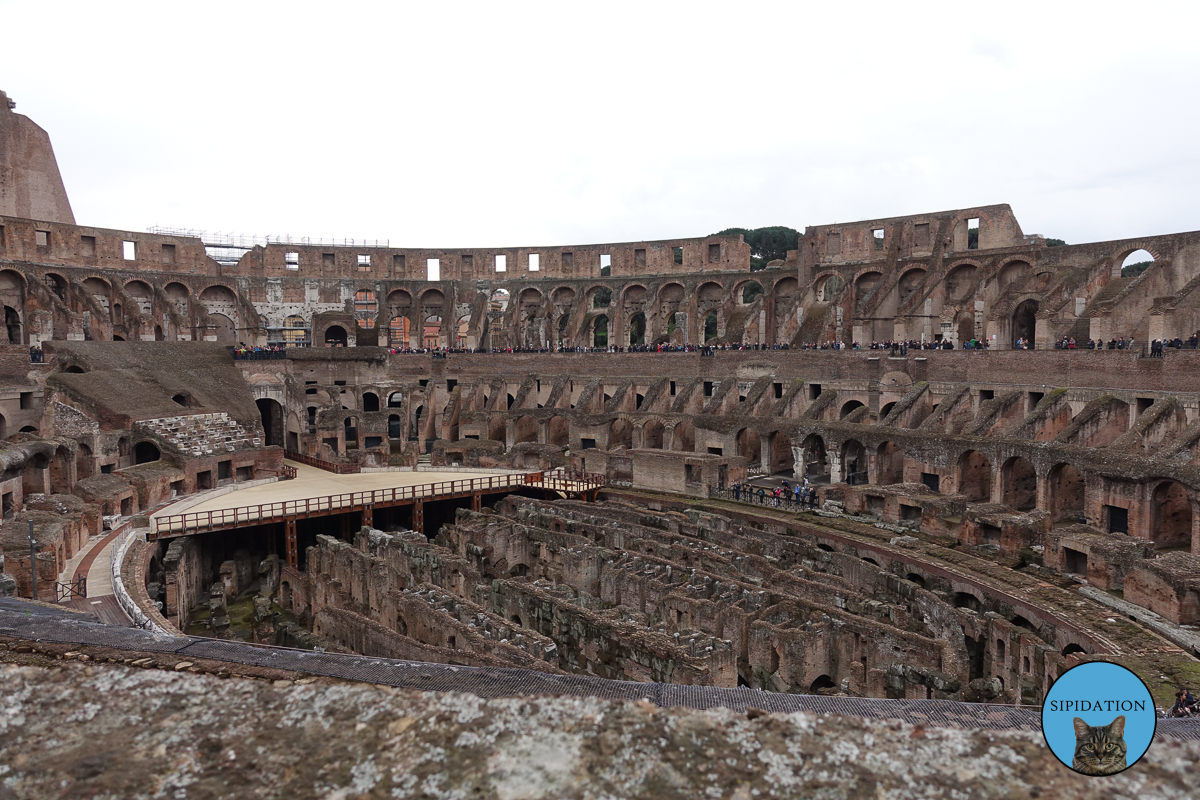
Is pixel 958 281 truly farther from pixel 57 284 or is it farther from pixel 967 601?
pixel 57 284

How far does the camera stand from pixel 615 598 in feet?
72.9

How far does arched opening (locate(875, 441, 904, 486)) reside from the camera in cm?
3102

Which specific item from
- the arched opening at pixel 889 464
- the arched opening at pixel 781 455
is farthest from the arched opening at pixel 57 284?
the arched opening at pixel 889 464

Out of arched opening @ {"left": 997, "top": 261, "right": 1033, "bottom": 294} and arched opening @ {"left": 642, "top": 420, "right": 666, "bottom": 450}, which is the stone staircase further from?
arched opening @ {"left": 997, "top": 261, "right": 1033, "bottom": 294}

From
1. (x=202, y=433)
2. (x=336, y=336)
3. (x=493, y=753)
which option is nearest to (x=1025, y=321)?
(x=202, y=433)

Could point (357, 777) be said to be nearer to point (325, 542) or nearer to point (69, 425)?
point (325, 542)

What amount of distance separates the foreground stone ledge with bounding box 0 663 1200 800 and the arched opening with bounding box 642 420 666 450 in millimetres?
32310

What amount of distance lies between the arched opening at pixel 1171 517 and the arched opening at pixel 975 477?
620 cm

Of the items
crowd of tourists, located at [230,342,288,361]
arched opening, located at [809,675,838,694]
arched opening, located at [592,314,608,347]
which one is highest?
arched opening, located at [592,314,608,347]

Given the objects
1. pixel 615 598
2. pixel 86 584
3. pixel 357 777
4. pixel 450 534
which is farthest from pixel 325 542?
pixel 357 777

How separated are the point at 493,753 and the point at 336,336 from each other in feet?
162

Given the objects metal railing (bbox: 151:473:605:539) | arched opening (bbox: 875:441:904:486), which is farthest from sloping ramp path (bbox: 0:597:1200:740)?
arched opening (bbox: 875:441:904:486)

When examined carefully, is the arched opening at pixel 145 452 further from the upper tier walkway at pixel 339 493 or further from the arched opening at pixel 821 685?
the arched opening at pixel 821 685

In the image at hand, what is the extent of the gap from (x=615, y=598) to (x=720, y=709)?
1601 centimetres
